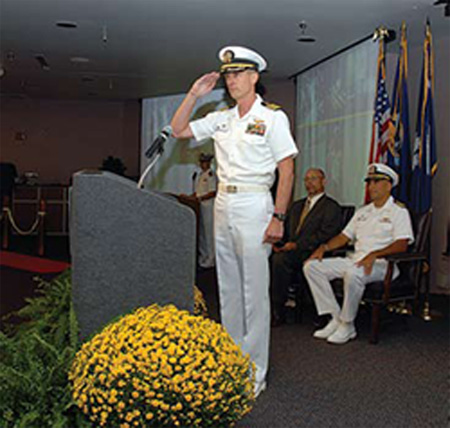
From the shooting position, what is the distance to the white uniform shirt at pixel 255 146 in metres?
3.18

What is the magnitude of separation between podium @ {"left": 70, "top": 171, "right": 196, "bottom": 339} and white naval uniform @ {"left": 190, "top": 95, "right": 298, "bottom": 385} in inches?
29.8

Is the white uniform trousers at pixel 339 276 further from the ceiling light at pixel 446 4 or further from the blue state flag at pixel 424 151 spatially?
Result: the ceiling light at pixel 446 4

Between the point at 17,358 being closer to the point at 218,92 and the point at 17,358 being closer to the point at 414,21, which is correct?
the point at 414,21

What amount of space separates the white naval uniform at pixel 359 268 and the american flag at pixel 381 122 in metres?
1.19

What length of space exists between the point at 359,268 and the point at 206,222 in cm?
415

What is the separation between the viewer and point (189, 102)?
3.07 metres

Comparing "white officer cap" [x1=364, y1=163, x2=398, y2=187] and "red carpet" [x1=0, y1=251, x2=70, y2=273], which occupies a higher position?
"white officer cap" [x1=364, y1=163, x2=398, y2=187]

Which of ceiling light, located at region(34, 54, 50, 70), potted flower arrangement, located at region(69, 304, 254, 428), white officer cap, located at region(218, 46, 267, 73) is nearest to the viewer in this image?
potted flower arrangement, located at region(69, 304, 254, 428)

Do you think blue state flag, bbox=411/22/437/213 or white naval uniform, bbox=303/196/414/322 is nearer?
white naval uniform, bbox=303/196/414/322

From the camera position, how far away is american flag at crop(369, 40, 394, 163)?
591 centimetres

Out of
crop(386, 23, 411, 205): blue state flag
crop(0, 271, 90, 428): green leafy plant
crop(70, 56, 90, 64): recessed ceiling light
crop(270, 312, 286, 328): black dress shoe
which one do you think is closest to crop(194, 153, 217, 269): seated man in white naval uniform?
crop(70, 56, 90, 64): recessed ceiling light

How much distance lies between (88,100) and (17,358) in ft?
37.8

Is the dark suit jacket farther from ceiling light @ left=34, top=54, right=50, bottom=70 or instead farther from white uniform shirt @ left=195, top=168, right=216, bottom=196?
ceiling light @ left=34, top=54, right=50, bottom=70

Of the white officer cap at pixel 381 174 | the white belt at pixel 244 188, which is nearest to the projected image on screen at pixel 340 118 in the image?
the white officer cap at pixel 381 174
